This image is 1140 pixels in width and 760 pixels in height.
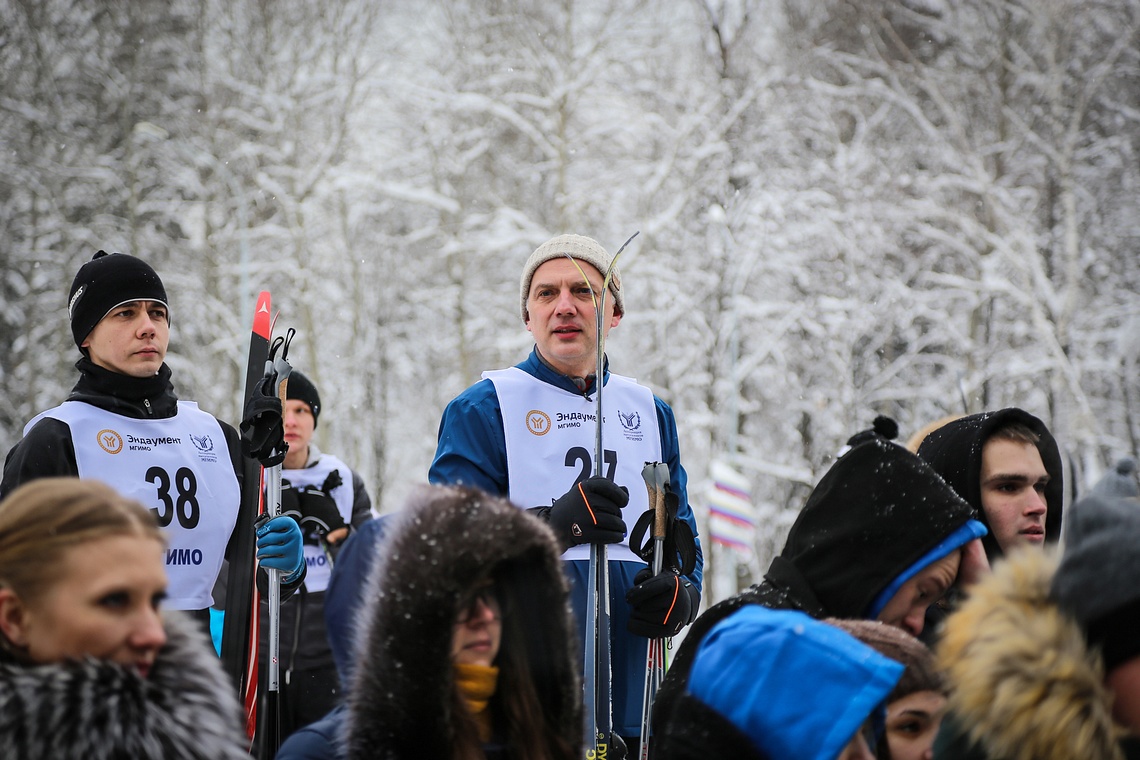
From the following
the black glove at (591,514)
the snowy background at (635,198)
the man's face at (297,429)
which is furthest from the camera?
the snowy background at (635,198)

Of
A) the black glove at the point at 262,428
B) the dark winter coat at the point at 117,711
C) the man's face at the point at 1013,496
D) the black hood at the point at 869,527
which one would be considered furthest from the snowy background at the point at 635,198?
the dark winter coat at the point at 117,711

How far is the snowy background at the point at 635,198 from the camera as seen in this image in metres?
17.5

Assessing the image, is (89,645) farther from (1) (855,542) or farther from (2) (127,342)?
(2) (127,342)

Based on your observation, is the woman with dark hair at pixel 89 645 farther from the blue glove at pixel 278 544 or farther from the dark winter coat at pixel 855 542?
the blue glove at pixel 278 544

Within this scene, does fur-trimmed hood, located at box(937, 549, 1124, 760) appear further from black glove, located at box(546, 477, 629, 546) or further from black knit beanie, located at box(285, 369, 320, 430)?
black knit beanie, located at box(285, 369, 320, 430)

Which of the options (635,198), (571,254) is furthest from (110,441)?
(635,198)

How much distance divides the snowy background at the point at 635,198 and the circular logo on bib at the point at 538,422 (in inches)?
496

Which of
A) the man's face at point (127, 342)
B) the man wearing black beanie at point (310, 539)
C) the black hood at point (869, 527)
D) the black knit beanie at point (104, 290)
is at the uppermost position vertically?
the black knit beanie at point (104, 290)

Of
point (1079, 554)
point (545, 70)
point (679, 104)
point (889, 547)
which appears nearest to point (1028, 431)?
point (889, 547)

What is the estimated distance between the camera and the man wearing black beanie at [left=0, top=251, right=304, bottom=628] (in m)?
3.72

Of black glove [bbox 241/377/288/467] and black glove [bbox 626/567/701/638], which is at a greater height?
black glove [bbox 241/377/288/467]

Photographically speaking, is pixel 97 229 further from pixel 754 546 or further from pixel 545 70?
pixel 754 546

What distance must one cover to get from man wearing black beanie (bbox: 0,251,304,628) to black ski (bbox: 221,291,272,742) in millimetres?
55

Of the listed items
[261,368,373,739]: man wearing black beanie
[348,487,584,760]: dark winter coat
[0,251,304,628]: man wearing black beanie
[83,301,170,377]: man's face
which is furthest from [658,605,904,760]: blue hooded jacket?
[261,368,373,739]: man wearing black beanie
